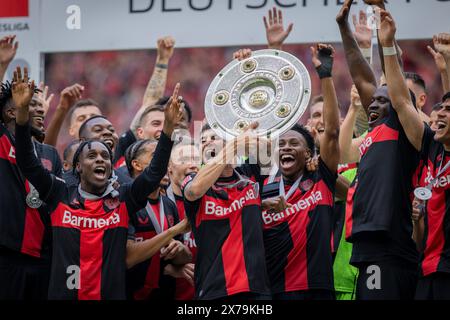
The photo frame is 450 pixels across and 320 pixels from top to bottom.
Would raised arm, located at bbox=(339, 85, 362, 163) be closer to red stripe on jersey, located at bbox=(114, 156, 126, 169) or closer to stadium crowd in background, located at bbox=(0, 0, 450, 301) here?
stadium crowd in background, located at bbox=(0, 0, 450, 301)

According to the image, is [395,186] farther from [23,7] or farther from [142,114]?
[23,7]

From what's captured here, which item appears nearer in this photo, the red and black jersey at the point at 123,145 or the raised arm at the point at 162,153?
the raised arm at the point at 162,153

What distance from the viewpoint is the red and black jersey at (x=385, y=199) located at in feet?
19.8

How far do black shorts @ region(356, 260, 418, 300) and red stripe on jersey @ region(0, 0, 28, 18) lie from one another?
193 inches

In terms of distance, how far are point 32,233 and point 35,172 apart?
1.67 feet

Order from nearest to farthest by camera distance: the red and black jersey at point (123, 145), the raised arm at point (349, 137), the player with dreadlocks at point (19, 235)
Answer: the player with dreadlocks at point (19, 235) → the raised arm at point (349, 137) → the red and black jersey at point (123, 145)

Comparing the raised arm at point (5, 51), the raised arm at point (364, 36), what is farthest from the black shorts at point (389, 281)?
the raised arm at point (5, 51)

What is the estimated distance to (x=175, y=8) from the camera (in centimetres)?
928

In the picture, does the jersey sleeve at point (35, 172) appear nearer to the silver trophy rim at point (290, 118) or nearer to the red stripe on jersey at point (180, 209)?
the red stripe on jersey at point (180, 209)

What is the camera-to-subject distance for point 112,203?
6414mm
